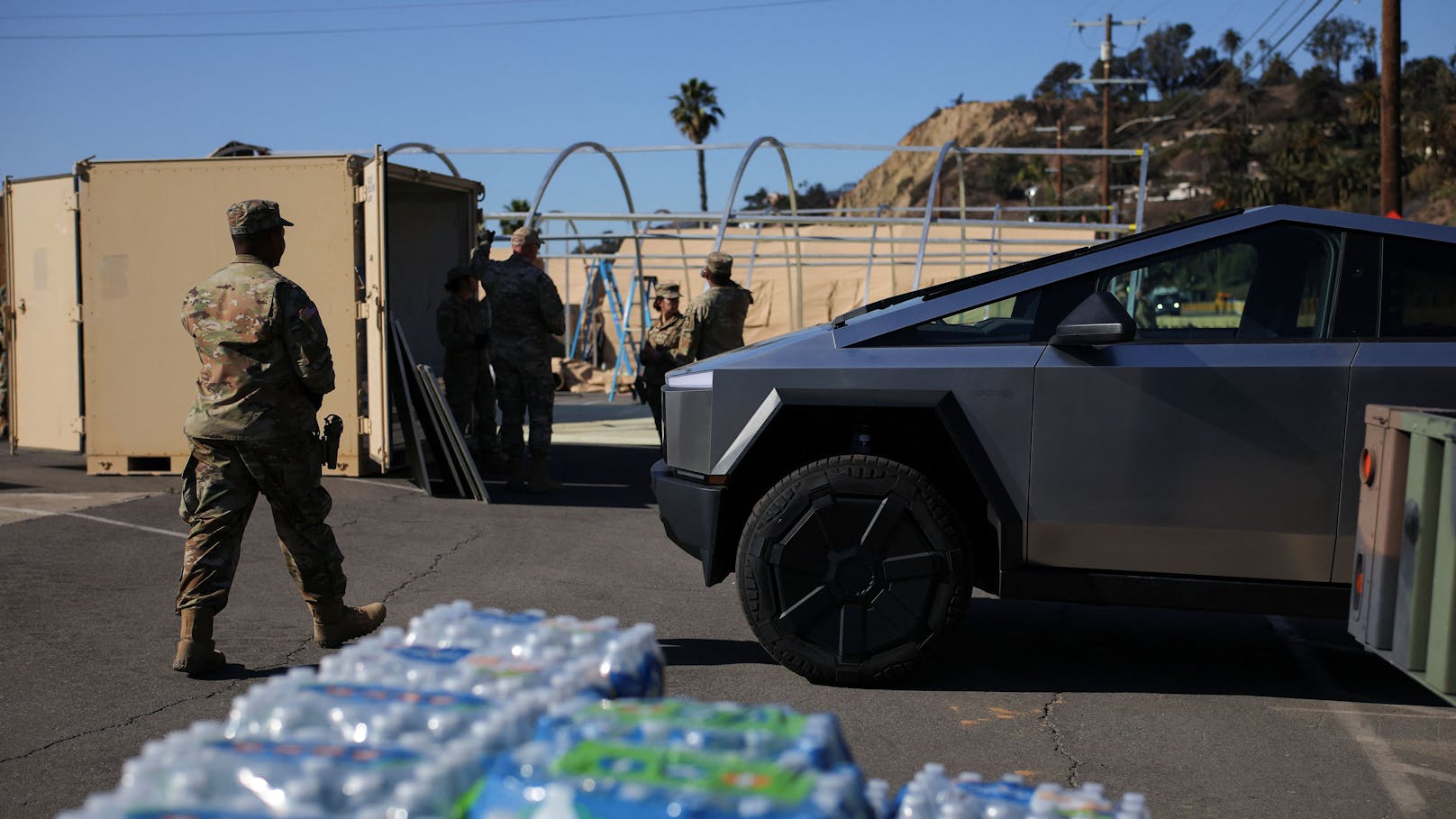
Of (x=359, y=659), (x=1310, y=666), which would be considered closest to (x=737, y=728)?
(x=359, y=659)

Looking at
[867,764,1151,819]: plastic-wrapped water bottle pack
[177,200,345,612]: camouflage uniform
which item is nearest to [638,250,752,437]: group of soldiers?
[177,200,345,612]: camouflage uniform

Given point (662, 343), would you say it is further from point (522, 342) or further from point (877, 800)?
point (877, 800)

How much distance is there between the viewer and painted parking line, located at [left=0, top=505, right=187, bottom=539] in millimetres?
8442

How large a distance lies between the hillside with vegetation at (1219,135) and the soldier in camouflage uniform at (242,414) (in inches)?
1919

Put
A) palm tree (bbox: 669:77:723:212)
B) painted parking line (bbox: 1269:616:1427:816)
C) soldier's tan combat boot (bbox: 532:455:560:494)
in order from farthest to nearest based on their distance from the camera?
palm tree (bbox: 669:77:723:212) → soldier's tan combat boot (bbox: 532:455:560:494) → painted parking line (bbox: 1269:616:1427:816)

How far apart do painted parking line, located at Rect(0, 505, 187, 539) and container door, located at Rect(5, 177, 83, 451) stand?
6.04 feet

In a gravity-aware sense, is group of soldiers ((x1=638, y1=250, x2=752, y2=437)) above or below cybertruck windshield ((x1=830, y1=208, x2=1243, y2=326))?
below

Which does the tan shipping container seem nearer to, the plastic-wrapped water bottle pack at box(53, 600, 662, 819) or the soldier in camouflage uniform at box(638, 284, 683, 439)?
the soldier in camouflage uniform at box(638, 284, 683, 439)

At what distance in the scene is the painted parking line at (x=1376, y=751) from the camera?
12.9 feet

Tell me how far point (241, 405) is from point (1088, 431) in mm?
3343

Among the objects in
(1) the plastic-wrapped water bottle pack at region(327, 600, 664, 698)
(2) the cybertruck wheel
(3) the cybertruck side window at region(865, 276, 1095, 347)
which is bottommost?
(2) the cybertruck wheel

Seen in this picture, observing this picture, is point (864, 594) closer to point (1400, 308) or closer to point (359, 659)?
point (1400, 308)

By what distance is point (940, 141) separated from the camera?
13012 centimetres

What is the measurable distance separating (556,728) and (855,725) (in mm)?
2606
